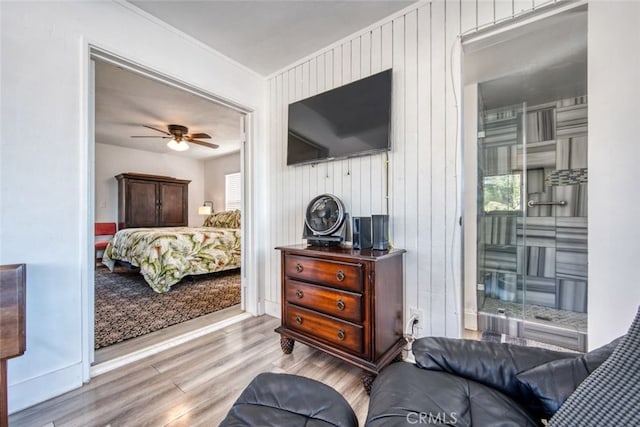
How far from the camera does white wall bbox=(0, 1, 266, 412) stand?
4.57ft

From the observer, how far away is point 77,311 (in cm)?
159

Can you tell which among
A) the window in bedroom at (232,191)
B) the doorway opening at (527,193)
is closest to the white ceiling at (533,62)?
the doorway opening at (527,193)

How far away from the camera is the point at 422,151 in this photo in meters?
1.80

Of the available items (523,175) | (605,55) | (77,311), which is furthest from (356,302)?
(523,175)

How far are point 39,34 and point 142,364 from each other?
6.91ft

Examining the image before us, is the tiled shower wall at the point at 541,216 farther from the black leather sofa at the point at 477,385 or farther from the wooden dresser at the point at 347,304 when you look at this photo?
the black leather sofa at the point at 477,385

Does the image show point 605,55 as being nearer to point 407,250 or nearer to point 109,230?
point 407,250

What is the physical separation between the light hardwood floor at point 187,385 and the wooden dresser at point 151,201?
4569mm

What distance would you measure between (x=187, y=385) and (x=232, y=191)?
210 inches

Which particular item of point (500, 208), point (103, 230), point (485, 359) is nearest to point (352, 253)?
point (485, 359)

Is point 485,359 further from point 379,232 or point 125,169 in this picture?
point 125,169

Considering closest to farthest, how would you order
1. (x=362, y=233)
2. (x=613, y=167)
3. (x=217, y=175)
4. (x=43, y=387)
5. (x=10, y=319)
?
(x=10, y=319) → (x=613, y=167) → (x=43, y=387) → (x=362, y=233) → (x=217, y=175)

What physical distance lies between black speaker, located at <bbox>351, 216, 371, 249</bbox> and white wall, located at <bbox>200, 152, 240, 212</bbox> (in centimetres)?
523

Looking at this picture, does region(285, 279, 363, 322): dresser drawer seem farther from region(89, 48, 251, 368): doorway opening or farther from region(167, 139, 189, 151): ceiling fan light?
region(167, 139, 189, 151): ceiling fan light
